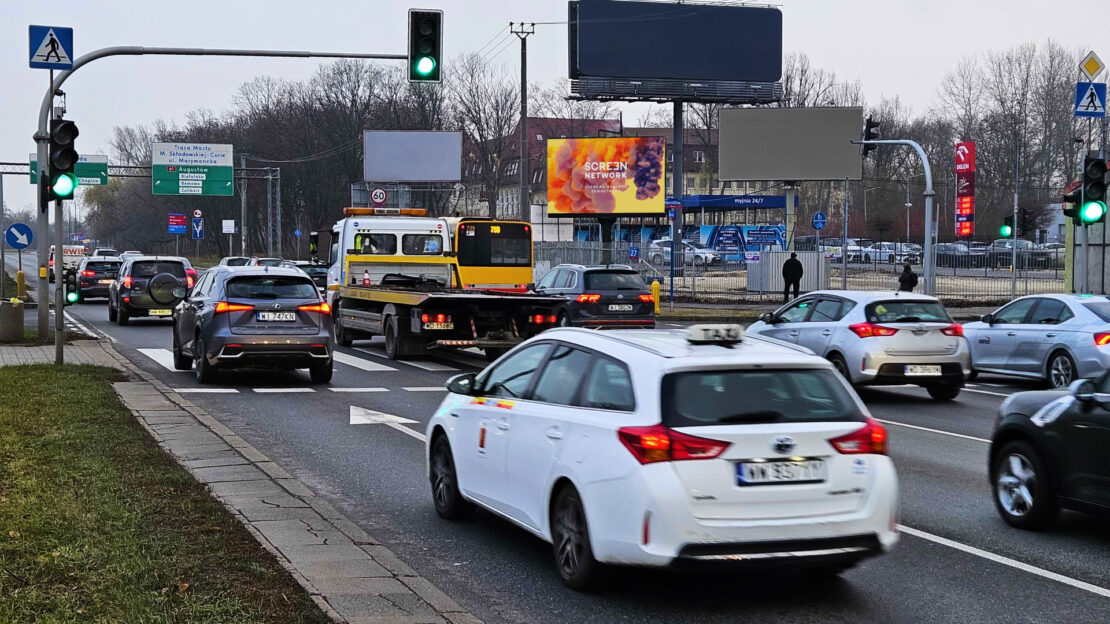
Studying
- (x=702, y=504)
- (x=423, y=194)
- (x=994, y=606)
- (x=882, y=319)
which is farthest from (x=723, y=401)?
(x=423, y=194)

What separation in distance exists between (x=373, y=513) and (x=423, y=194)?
7961 cm

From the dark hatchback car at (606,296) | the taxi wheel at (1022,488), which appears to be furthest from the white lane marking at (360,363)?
the taxi wheel at (1022,488)

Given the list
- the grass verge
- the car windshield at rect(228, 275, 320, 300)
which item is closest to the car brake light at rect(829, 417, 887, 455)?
the grass verge

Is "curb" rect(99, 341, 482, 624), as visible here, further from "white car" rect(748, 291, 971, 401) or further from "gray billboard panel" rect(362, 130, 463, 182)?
"gray billboard panel" rect(362, 130, 463, 182)

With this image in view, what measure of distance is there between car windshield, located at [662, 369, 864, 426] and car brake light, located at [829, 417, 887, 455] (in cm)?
9

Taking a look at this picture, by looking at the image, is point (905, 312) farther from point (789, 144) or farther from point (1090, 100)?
point (789, 144)

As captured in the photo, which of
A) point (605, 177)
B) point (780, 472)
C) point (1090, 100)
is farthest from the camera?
point (605, 177)

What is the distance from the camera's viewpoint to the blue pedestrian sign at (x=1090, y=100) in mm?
20656

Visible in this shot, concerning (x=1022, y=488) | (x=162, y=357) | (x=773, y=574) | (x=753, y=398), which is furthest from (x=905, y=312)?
(x=162, y=357)

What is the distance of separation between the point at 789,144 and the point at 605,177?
336 inches

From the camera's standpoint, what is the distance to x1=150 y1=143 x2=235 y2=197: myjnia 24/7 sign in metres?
69.8

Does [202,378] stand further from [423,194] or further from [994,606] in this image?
[423,194]

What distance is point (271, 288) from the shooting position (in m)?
17.8

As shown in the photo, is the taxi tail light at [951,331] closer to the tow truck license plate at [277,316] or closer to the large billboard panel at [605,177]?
the tow truck license plate at [277,316]
